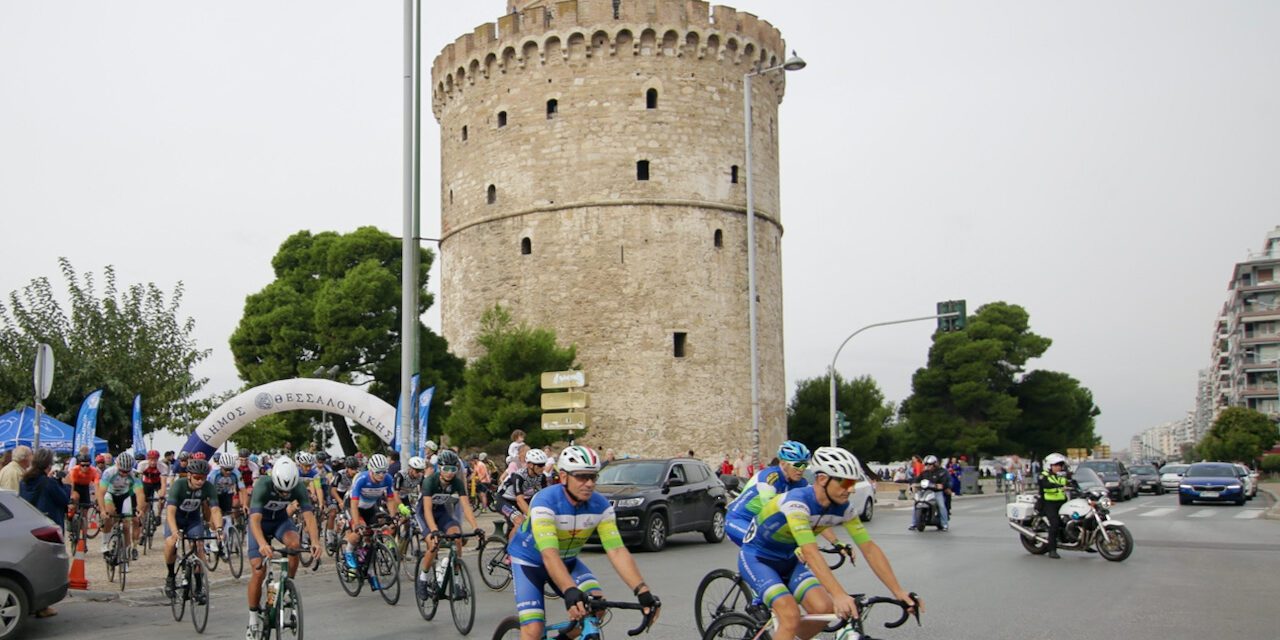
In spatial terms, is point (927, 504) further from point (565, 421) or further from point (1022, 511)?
point (565, 421)

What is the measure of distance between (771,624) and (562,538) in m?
1.24

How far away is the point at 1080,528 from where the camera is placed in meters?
15.3

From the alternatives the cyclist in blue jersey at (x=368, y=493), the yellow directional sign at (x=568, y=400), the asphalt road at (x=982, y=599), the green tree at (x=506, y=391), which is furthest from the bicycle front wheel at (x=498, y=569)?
the green tree at (x=506, y=391)

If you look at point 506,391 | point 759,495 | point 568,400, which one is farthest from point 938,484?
point 506,391

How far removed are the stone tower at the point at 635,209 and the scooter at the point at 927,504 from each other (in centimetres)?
1763

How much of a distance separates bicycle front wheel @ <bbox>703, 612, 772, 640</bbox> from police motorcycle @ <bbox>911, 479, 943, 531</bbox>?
50.3 feet

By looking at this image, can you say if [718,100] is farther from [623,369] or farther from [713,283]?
[623,369]

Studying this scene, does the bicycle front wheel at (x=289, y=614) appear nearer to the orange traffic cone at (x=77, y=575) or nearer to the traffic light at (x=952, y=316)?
the orange traffic cone at (x=77, y=575)

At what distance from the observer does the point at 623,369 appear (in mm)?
38906

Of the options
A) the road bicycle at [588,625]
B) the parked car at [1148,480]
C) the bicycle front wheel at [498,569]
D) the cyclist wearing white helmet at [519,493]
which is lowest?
the parked car at [1148,480]

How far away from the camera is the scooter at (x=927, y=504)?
2120 cm

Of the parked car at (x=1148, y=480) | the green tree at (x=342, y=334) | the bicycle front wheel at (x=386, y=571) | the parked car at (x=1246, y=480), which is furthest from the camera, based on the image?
the parked car at (x=1148, y=480)

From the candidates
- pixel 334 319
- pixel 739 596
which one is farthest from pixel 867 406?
pixel 739 596

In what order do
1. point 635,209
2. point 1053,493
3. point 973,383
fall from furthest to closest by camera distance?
point 973,383, point 635,209, point 1053,493
